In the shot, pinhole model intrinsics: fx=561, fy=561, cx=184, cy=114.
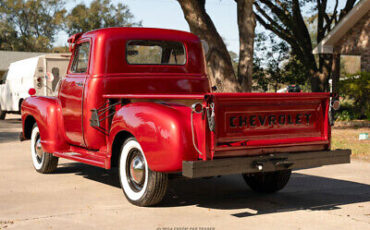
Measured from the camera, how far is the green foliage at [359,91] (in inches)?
720

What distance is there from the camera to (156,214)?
6.02 m

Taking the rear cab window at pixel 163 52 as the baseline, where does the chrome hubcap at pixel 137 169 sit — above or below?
below

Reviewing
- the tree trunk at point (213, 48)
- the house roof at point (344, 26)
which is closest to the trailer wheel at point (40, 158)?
the tree trunk at point (213, 48)

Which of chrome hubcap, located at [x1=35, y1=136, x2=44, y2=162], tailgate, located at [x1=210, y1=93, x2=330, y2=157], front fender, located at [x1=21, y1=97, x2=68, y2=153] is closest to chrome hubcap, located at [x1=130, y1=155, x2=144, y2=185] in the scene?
tailgate, located at [x1=210, y1=93, x2=330, y2=157]

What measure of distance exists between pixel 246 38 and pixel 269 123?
10.6m

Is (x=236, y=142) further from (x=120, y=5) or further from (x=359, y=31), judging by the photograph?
(x=120, y=5)

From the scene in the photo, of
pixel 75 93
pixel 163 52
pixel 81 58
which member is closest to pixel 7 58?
pixel 81 58

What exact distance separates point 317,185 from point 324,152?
1.65 m

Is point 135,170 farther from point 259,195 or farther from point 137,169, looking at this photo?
point 259,195

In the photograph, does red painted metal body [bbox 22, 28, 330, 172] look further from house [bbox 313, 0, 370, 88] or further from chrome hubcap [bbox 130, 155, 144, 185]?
house [bbox 313, 0, 370, 88]

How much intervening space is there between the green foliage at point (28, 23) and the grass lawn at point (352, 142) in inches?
2118

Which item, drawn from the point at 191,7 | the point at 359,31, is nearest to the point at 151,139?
the point at 191,7

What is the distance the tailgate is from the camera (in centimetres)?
571

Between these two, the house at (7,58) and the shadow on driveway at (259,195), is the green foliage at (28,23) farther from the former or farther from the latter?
the shadow on driveway at (259,195)
